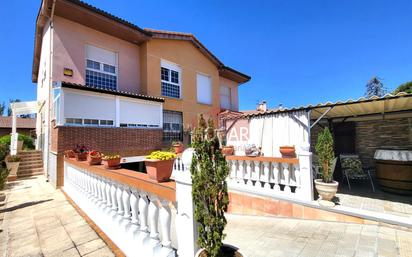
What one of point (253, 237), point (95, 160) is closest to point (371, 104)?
point (253, 237)

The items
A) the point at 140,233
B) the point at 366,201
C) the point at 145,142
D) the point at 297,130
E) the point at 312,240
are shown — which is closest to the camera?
the point at 140,233

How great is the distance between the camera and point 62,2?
345 inches

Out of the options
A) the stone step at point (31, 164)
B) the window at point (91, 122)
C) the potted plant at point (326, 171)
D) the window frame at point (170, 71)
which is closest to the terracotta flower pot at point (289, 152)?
the potted plant at point (326, 171)

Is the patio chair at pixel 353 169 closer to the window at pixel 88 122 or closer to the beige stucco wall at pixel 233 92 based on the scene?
the window at pixel 88 122

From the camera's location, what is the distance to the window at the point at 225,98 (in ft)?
60.5

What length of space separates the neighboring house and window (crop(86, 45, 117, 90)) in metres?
0.05

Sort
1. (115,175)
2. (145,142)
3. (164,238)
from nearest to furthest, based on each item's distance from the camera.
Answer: (164,238) → (115,175) → (145,142)

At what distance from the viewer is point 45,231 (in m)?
3.55

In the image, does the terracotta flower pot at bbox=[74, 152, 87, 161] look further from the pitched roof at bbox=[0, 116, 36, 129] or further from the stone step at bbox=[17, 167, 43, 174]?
the pitched roof at bbox=[0, 116, 36, 129]

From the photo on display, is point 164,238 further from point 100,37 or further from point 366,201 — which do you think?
point 100,37

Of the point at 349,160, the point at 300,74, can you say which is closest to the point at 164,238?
the point at 349,160

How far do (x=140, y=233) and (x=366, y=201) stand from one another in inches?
213

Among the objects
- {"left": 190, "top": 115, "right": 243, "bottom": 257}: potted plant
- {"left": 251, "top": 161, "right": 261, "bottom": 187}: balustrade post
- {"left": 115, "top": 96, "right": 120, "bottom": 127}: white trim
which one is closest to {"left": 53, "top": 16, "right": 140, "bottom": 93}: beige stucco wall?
{"left": 115, "top": 96, "right": 120, "bottom": 127}: white trim

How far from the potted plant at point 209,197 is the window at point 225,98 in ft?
54.1
